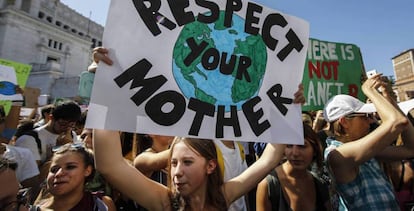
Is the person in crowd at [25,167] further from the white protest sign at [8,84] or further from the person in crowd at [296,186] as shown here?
the person in crowd at [296,186]

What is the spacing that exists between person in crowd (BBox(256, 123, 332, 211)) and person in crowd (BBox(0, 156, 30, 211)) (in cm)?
134

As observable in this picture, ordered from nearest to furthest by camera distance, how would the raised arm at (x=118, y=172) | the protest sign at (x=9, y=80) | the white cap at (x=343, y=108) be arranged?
the raised arm at (x=118, y=172), the white cap at (x=343, y=108), the protest sign at (x=9, y=80)

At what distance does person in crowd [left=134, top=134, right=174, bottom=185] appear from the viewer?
71.9 inches

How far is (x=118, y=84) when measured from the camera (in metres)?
1.36

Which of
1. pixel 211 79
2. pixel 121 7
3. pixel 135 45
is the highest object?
pixel 121 7

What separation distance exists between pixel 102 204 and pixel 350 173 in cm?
153

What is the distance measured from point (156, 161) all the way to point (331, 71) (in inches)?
94.0

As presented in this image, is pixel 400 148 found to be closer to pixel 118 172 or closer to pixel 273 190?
pixel 273 190

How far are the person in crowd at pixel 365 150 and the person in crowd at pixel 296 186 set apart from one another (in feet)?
0.70

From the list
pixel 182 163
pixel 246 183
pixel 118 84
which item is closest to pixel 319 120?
pixel 246 183

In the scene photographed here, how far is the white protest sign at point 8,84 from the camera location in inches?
144

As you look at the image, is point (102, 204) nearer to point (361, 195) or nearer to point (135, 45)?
point (135, 45)

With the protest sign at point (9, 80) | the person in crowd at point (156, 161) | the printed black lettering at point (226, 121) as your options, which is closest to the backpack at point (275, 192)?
the printed black lettering at point (226, 121)

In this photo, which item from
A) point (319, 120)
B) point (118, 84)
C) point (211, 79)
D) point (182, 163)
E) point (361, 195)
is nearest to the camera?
point (118, 84)
